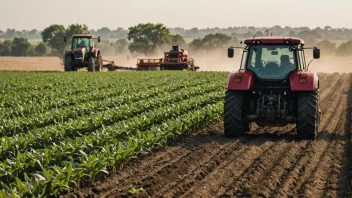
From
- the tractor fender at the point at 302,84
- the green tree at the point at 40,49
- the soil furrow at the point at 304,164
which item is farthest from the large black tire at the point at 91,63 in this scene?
the green tree at the point at 40,49

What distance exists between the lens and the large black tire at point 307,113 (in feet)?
36.7

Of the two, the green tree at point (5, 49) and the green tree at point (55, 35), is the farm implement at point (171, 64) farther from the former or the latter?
the green tree at point (5, 49)

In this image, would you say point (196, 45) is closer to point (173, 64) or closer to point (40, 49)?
point (40, 49)

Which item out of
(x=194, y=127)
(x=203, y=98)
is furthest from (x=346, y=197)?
(x=203, y=98)

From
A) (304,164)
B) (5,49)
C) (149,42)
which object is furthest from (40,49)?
(304,164)

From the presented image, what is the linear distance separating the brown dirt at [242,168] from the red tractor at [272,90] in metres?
0.38

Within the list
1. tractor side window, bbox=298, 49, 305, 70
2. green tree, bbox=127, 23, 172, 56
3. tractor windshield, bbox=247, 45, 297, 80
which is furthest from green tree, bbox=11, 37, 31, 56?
tractor side window, bbox=298, 49, 305, 70

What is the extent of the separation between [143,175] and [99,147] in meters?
1.20

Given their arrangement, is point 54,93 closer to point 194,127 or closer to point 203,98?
point 203,98

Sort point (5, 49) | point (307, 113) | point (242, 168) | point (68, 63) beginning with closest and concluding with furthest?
point (242, 168) → point (307, 113) → point (68, 63) → point (5, 49)

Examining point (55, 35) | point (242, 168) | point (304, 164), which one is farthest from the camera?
point (55, 35)

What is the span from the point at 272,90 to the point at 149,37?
7058 centimetres

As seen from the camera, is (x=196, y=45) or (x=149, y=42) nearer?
(x=149, y=42)

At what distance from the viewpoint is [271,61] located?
11.9 meters
